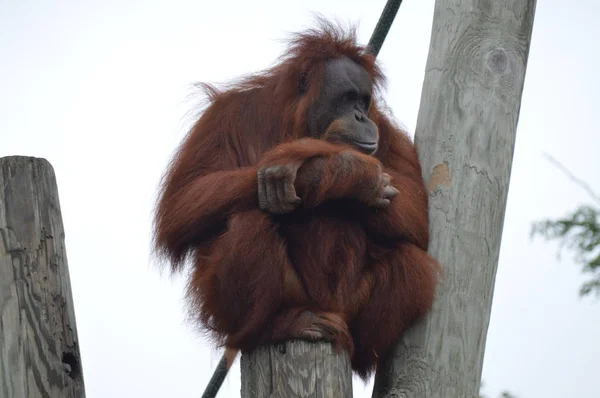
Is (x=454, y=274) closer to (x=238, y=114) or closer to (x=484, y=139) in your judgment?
(x=484, y=139)

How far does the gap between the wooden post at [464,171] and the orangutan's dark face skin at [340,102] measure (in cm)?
49

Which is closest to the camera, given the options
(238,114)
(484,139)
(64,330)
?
(64,330)

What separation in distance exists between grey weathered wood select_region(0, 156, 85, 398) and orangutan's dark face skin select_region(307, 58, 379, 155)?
1677mm

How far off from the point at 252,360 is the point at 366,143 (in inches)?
54.2

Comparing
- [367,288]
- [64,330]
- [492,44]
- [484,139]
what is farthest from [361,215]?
[64,330]

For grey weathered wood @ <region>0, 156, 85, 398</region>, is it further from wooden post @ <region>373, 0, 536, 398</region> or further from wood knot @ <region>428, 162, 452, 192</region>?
wood knot @ <region>428, 162, 452, 192</region>

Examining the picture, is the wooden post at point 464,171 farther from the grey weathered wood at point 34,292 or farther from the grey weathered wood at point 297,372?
the grey weathered wood at point 34,292

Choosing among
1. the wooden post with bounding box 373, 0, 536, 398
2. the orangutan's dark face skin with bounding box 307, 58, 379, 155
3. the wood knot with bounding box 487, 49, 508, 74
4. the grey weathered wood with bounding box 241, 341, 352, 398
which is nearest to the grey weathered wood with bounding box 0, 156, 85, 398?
the grey weathered wood with bounding box 241, 341, 352, 398

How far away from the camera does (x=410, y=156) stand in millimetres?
4773

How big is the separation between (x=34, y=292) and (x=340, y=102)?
82.0 inches

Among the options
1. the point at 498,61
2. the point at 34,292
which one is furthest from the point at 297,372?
the point at 498,61

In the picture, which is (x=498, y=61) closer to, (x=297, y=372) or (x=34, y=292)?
(x=297, y=372)

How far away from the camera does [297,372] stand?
12.7 feet

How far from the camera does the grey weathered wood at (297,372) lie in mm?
3801
